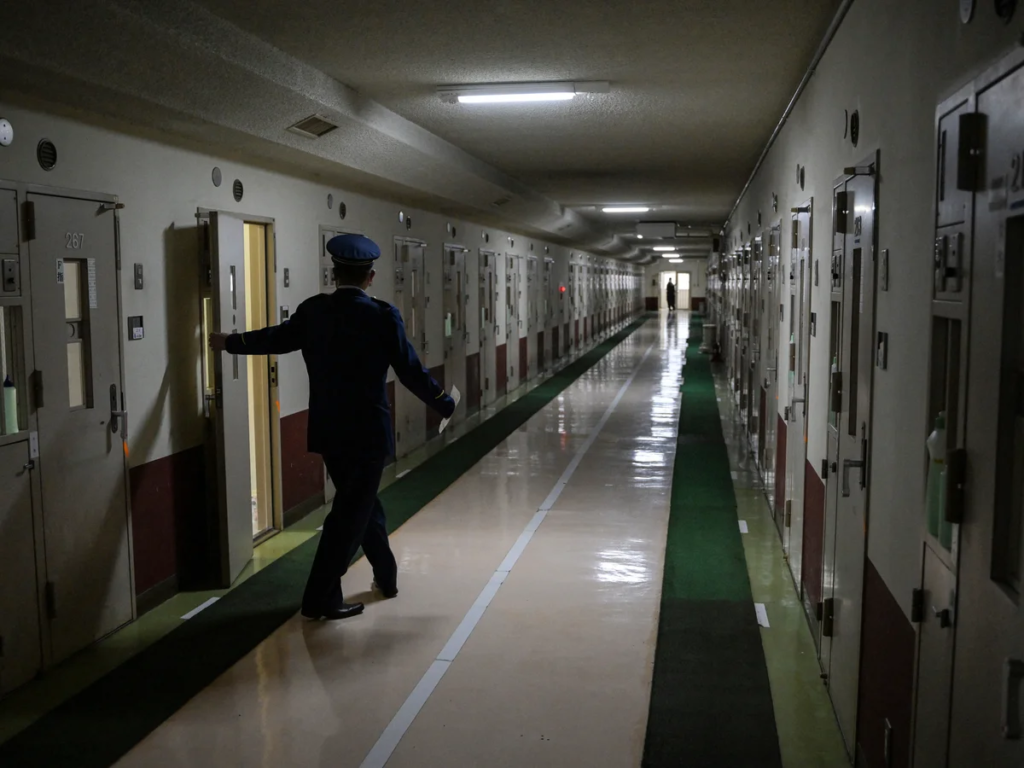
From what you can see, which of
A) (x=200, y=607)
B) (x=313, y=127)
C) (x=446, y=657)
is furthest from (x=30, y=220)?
(x=446, y=657)

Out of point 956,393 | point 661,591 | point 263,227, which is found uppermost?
point 263,227

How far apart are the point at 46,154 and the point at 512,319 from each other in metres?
12.5

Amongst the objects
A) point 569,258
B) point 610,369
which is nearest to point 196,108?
point 610,369

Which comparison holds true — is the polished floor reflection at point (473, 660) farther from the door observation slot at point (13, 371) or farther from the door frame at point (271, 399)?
the door observation slot at point (13, 371)

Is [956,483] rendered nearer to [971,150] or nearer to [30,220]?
[971,150]

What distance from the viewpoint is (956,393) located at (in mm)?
2432

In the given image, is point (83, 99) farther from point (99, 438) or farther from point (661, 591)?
point (661, 591)

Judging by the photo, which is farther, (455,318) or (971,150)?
(455,318)

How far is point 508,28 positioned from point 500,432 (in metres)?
7.32

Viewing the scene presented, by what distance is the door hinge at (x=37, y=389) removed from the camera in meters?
4.50

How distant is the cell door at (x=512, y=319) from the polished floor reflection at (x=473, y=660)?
8.56m

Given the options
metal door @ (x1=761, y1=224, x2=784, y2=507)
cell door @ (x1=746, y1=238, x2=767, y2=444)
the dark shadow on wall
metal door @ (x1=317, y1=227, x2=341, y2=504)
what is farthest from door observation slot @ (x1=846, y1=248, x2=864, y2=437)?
metal door @ (x1=317, y1=227, x2=341, y2=504)

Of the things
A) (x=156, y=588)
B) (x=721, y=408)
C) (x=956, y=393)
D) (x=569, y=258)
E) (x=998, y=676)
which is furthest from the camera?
(x=569, y=258)

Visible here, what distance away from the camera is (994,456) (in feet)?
6.70
